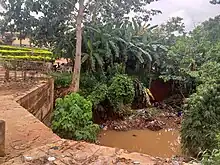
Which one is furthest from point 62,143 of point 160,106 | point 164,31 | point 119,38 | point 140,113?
point 164,31

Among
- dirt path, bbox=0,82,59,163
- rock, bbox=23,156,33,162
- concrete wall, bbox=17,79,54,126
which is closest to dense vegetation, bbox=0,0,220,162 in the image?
concrete wall, bbox=17,79,54,126

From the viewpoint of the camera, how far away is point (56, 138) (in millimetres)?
5176

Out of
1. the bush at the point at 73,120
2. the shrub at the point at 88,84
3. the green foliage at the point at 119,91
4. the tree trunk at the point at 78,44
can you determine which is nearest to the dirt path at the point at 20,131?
the bush at the point at 73,120

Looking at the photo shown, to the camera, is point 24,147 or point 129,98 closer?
point 24,147

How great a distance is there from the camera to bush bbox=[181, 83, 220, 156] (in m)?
7.78

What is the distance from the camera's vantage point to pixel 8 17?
43.2 feet

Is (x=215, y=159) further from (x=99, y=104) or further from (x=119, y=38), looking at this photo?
(x=119, y=38)

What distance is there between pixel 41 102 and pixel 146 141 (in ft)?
12.8

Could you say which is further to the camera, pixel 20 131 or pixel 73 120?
pixel 73 120

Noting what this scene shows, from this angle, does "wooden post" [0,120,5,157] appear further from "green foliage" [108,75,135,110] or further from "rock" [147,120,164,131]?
"rock" [147,120,164,131]

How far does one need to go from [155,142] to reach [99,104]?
Answer: 2.96 metres

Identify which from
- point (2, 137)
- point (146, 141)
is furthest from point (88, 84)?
point (2, 137)

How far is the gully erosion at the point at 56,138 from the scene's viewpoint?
4383mm

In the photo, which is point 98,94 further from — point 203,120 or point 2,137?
point 2,137
